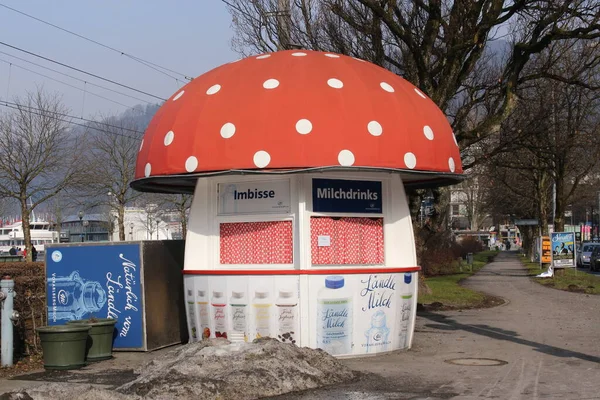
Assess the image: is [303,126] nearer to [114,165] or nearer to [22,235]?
[114,165]

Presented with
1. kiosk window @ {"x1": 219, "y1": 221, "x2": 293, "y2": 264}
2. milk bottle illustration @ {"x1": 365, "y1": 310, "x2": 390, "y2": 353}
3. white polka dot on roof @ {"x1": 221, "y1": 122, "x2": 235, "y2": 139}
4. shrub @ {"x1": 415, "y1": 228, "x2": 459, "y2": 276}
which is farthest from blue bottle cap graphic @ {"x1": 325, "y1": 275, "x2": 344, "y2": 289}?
shrub @ {"x1": 415, "y1": 228, "x2": 459, "y2": 276}

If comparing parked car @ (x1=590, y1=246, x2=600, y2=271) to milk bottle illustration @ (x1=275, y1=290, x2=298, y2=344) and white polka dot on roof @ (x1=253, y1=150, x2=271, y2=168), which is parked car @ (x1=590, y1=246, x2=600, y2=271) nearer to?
milk bottle illustration @ (x1=275, y1=290, x2=298, y2=344)

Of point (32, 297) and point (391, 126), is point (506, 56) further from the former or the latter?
point (32, 297)

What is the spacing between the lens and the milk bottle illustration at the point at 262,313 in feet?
41.1

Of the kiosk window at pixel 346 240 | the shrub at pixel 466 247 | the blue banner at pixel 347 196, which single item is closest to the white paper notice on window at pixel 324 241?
the kiosk window at pixel 346 240

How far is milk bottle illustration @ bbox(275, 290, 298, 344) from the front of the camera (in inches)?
488

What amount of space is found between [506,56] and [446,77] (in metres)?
6.39

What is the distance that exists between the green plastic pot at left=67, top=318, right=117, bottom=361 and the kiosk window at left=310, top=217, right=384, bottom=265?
3.61 metres

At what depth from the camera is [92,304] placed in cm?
1400

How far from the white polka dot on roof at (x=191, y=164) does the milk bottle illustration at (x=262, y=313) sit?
7.07 feet

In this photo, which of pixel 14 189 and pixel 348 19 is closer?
pixel 348 19

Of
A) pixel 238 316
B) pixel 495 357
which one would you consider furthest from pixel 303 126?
pixel 495 357

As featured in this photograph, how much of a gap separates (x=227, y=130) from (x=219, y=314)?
296cm

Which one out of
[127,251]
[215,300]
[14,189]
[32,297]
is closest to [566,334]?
[215,300]
